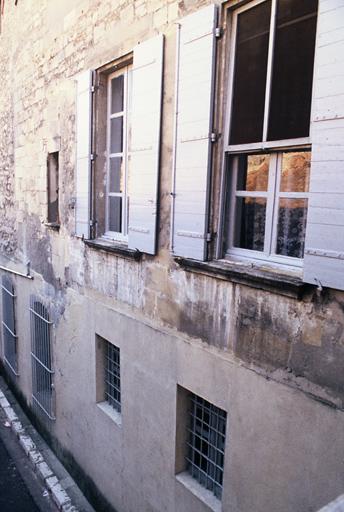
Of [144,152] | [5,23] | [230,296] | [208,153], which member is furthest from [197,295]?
[5,23]

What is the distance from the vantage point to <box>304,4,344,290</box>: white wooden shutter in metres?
2.48

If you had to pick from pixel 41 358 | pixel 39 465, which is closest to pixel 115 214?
pixel 41 358

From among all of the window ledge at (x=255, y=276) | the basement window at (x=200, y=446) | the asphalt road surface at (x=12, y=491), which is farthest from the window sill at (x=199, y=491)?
the asphalt road surface at (x=12, y=491)

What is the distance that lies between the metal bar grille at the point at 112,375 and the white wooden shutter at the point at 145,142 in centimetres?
178

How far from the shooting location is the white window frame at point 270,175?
9.95ft

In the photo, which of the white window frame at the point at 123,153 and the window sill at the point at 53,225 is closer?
the white window frame at the point at 123,153

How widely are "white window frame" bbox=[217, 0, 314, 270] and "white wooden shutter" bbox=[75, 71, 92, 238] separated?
2.36m

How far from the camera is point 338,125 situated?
2.50 m

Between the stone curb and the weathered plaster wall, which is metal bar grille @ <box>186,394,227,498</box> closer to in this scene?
the weathered plaster wall

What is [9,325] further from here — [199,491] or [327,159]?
[327,159]

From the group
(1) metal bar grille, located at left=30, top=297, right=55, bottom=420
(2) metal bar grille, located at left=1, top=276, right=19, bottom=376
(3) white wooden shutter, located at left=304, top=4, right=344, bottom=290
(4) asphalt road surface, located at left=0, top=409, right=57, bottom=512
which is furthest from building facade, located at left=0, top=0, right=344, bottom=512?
(2) metal bar grille, located at left=1, top=276, right=19, bottom=376

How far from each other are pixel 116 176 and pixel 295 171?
274 cm

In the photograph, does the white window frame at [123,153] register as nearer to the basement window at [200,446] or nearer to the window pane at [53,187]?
the window pane at [53,187]

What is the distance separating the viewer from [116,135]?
17.3 ft
